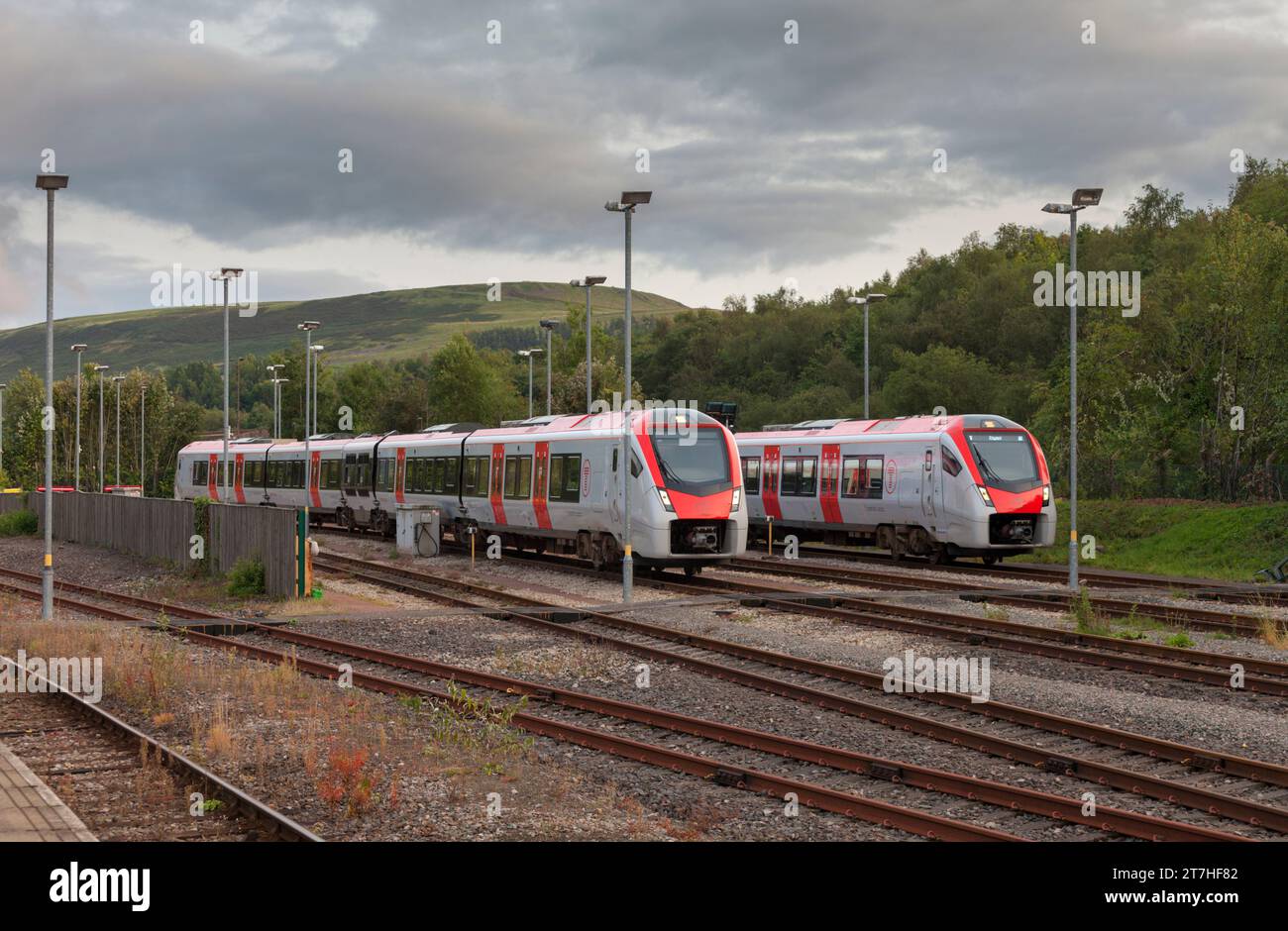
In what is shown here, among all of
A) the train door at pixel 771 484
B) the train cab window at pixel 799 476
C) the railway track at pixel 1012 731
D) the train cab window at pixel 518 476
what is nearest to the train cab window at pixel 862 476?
the train cab window at pixel 799 476

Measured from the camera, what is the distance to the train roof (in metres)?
29.1

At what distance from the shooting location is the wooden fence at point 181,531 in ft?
84.2

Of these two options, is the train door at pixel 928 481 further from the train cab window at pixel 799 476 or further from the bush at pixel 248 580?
the bush at pixel 248 580

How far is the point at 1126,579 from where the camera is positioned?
2808 cm

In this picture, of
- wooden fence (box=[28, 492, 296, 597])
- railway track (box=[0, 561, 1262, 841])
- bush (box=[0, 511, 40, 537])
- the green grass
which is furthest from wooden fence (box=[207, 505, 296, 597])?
bush (box=[0, 511, 40, 537])

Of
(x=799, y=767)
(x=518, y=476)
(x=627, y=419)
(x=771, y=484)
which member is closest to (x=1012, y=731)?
(x=799, y=767)

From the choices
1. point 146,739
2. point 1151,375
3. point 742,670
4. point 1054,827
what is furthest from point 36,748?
point 1151,375

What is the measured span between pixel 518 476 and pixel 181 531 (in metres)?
8.26

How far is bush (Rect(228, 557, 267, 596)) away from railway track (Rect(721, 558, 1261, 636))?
10.8m

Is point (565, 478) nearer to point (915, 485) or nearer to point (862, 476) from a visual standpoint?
point (862, 476)

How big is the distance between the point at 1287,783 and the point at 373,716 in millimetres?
8615

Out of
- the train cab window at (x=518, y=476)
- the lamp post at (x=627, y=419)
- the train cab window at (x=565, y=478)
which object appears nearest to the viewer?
the lamp post at (x=627, y=419)

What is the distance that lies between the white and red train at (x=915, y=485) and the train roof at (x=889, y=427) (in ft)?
0.12
